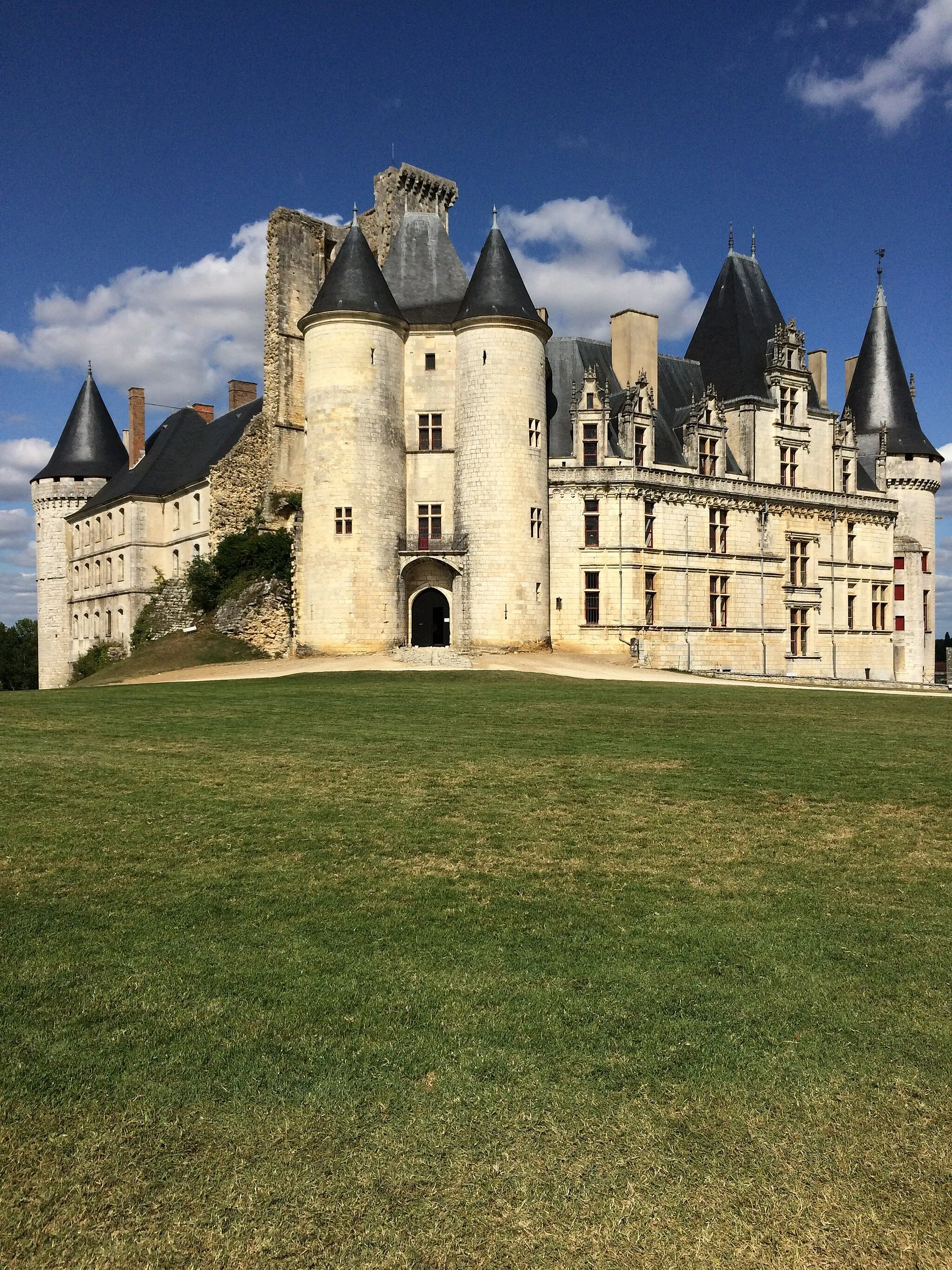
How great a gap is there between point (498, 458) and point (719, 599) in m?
12.0

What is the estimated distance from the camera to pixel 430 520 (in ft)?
114

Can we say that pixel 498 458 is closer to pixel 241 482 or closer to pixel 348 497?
pixel 348 497

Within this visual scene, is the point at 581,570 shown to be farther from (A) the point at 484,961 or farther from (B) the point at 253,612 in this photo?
(A) the point at 484,961

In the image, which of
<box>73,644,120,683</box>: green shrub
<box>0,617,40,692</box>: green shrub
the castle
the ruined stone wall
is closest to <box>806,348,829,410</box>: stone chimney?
the castle

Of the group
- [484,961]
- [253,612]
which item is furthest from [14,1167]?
[253,612]

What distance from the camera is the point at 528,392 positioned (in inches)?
1319

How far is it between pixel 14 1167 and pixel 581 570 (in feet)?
110

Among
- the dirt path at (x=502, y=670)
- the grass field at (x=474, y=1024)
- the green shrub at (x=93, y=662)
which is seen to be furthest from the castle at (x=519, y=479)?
the grass field at (x=474, y=1024)

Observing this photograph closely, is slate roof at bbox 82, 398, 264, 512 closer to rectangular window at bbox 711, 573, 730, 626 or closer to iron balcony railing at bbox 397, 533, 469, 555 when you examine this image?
iron balcony railing at bbox 397, 533, 469, 555

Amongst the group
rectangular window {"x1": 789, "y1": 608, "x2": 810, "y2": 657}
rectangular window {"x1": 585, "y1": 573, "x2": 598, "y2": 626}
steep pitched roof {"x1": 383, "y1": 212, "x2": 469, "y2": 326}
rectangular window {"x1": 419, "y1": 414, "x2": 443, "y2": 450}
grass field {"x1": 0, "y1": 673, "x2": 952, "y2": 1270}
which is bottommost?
grass field {"x1": 0, "y1": 673, "x2": 952, "y2": 1270}

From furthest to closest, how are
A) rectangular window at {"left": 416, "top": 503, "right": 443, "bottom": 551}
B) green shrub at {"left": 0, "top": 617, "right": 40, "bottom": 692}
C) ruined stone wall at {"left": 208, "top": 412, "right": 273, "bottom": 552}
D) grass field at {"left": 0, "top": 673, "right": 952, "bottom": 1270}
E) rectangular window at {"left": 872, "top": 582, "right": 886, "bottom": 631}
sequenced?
1. green shrub at {"left": 0, "top": 617, "right": 40, "bottom": 692}
2. rectangular window at {"left": 872, "top": 582, "right": 886, "bottom": 631}
3. ruined stone wall at {"left": 208, "top": 412, "right": 273, "bottom": 552}
4. rectangular window at {"left": 416, "top": 503, "right": 443, "bottom": 551}
5. grass field at {"left": 0, "top": 673, "right": 952, "bottom": 1270}

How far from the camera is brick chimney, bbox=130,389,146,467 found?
47.0 m

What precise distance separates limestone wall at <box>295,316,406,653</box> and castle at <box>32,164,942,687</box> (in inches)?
3.0

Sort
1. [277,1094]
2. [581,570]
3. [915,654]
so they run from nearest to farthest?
[277,1094] < [581,570] < [915,654]
